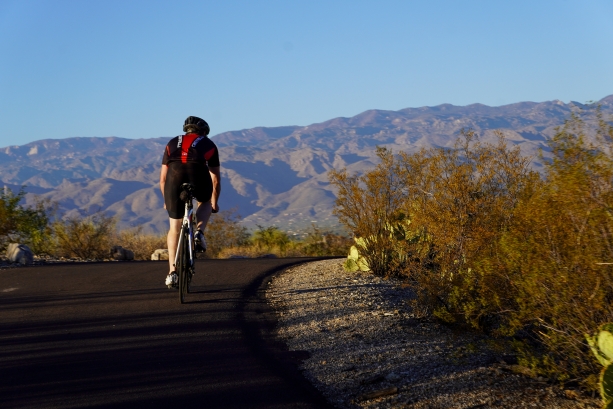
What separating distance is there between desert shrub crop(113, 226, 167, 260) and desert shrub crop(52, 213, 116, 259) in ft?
6.21

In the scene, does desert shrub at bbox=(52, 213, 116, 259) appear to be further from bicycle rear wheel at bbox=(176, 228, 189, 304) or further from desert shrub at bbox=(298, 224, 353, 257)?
bicycle rear wheel at bbox=(176, 228, 189, 304)

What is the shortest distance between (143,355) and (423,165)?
519 centimetres

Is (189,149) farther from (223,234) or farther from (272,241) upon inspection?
(223,234)

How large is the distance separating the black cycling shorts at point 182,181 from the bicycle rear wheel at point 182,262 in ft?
0.87

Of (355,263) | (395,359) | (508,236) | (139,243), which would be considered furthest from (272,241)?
(508,236)

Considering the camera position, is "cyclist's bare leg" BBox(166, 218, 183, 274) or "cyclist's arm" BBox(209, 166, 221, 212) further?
"cyclist's arm" BBox(209, 166, 221, 212)

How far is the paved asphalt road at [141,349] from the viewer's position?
17.5 ft

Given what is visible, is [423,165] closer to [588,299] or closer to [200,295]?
[200,295]

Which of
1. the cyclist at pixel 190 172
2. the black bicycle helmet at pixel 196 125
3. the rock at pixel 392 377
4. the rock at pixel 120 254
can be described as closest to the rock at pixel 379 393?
the rock at pixel 392 377

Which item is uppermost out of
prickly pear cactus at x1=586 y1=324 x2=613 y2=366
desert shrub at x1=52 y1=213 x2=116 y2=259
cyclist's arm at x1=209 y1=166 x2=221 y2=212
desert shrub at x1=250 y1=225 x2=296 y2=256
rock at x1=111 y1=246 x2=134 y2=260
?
cyclist's arm at x1=209 y1=166 x2=221 y2=212

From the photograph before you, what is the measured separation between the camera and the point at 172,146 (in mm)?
8555

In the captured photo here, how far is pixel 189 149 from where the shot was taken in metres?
8.52

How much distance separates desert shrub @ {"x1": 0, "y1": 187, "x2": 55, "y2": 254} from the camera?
15.5 meters

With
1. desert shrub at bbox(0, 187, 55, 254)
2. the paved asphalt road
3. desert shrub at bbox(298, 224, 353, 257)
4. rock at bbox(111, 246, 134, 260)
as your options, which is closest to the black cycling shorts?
the paved asphalt road
